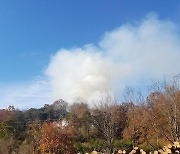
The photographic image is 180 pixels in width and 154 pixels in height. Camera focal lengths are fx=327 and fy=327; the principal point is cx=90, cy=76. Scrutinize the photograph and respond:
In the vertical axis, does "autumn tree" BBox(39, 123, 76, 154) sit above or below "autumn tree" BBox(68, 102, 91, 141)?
below

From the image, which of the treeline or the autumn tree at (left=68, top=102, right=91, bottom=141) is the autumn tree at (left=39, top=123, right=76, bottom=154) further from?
the autumn tree at (left=68, top=102, right=91, bottom=141)

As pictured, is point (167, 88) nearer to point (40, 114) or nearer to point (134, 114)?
point (134, 114)

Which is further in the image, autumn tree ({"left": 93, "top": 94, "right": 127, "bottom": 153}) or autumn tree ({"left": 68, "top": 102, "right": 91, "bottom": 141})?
autumn tree ({"left": 68, "top": 102, "right": 91, "bottom": 141})

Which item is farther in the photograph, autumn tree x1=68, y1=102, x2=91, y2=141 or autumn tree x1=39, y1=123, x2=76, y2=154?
autumn tree x1=68, y1=102, x2=91, y2=141

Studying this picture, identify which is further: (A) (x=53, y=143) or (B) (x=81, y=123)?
(B) (x=81, y=123)

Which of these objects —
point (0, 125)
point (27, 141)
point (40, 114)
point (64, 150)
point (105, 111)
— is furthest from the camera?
point (40, 114)

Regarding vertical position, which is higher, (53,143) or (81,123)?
(81,123)

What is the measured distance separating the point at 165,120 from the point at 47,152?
771 centimetres

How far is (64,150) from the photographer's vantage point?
789 inches

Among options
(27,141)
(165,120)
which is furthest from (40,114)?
(165,120)

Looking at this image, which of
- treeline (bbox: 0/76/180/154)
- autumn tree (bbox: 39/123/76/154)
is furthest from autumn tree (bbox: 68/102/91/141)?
autumn tree (bbox: 39/123/76/154)

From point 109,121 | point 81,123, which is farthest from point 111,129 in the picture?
point 81,123

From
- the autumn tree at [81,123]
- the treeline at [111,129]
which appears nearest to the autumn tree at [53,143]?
the treeline at [111,129]

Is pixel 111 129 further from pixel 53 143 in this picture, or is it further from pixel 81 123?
pixel 81 123
